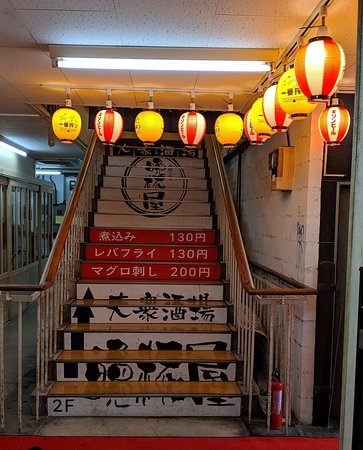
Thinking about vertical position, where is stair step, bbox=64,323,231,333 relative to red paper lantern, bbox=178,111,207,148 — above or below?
below

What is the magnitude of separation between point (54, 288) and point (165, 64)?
2.31 meters

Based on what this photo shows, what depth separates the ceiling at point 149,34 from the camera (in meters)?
2.63

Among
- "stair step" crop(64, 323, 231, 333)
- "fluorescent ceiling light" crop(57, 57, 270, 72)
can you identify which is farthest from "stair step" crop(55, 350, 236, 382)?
"fluorescent ceiling light" crop(57, 57, 270, 72)

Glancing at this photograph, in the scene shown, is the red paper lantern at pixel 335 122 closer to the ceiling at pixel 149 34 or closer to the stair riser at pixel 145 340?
the ceiling at pixel 149 34

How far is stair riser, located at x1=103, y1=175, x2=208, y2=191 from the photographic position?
680cm

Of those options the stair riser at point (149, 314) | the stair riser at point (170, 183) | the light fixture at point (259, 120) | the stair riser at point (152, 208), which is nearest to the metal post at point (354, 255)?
the light fixture at point (259, 120)

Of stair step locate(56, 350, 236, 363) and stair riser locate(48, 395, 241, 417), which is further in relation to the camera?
stair step locate(56, 350, 236, 363)

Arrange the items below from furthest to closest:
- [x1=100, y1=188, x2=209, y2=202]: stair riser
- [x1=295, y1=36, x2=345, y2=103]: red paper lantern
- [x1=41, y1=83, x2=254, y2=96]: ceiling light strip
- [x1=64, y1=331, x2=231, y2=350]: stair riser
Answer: [x1=100, y1=188, x2=209, y2=202]: stair riser → [x1=41, y1=83, x2=254, y2=96]: ceiling light strip → [x1=64, y1=331, x2=231, y2=350]: stair riser → [x1=295, y1=36, x2=345, y2=103]: red paper lantern

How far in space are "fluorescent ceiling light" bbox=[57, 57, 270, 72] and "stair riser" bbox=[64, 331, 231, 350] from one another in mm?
2496

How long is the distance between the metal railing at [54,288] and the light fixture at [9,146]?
2.02 m

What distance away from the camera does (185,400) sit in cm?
379

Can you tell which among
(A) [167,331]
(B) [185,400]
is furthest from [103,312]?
(B) [185,400]

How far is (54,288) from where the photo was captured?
412 cm

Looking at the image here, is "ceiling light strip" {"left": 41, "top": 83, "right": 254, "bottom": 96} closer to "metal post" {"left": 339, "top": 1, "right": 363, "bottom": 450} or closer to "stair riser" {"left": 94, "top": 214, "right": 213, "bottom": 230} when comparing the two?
"stair riser" {"left": 94, "top": 214, "right": 213, "bottom": 230}
